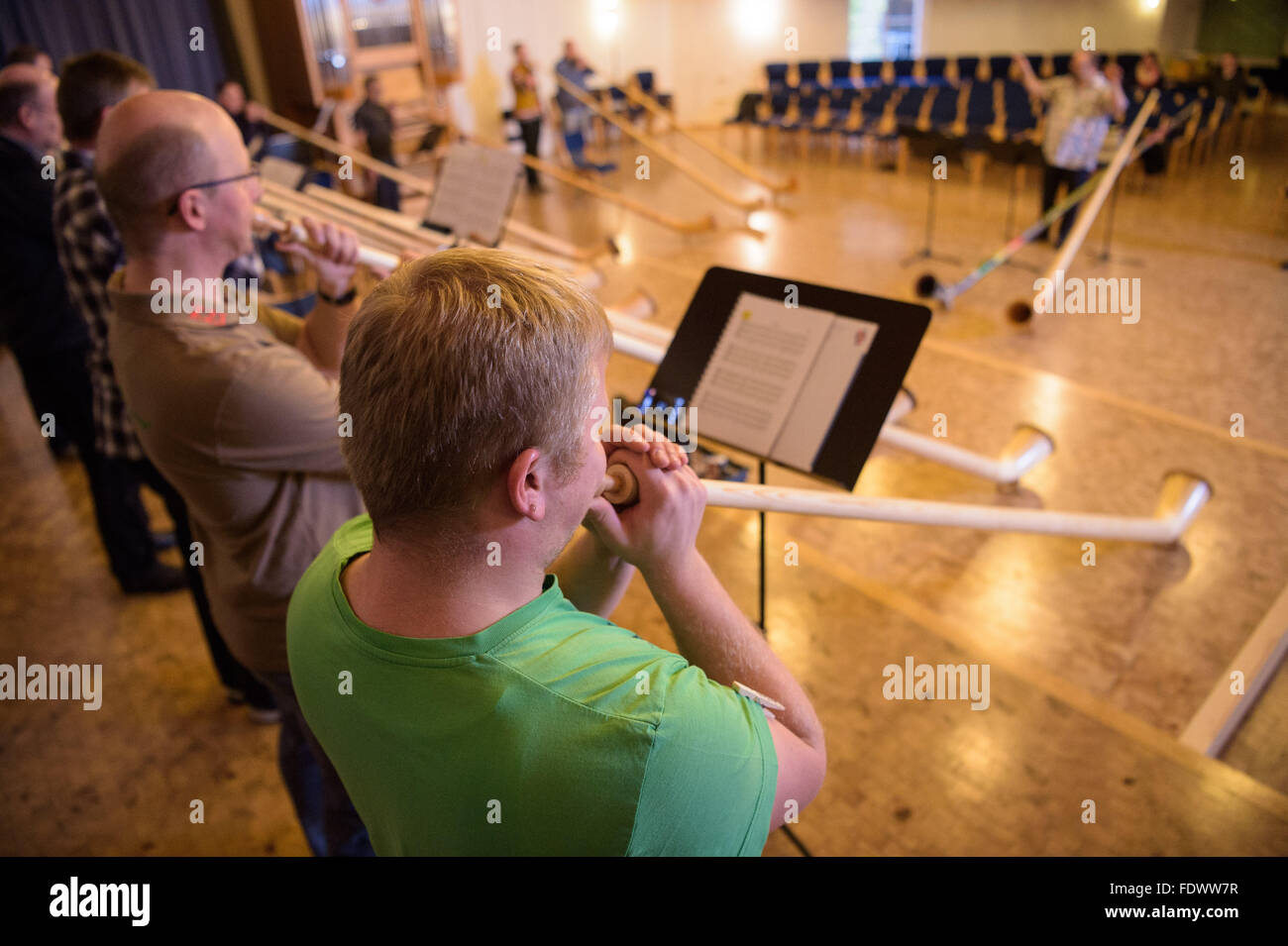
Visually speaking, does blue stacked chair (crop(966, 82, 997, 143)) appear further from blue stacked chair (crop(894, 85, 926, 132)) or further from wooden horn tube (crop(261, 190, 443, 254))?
wooden horn tube (crop(261, 190, 443, 254))

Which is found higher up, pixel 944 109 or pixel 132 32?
pixel 132 32

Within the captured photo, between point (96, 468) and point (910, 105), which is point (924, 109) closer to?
point (910, 105)

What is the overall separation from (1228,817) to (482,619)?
83.2 inches

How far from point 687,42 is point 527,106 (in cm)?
598

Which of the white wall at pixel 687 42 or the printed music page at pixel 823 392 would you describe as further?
the white wall at pixel 687 42

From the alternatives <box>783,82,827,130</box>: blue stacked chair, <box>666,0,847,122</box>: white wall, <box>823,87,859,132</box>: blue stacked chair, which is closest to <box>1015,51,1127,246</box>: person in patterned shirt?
<box>823,87,859,132</box>: blue stacked chair

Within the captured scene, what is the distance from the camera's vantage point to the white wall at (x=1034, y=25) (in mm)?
10859

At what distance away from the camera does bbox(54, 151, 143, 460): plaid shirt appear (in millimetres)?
2262

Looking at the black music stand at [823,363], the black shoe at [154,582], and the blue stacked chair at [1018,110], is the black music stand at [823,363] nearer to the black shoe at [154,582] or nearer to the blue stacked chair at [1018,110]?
the black shoe at [154,582]

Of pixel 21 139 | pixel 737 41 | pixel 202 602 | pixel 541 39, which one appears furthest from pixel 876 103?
pixel 202 602

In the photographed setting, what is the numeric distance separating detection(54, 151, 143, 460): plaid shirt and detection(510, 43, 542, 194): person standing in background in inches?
320

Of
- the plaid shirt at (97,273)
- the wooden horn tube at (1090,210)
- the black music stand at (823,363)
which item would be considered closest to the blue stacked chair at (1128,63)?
the wooden horn tube at (1090,210)

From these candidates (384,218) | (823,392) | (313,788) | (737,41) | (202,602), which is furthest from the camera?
(737,41)

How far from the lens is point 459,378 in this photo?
766 mm
